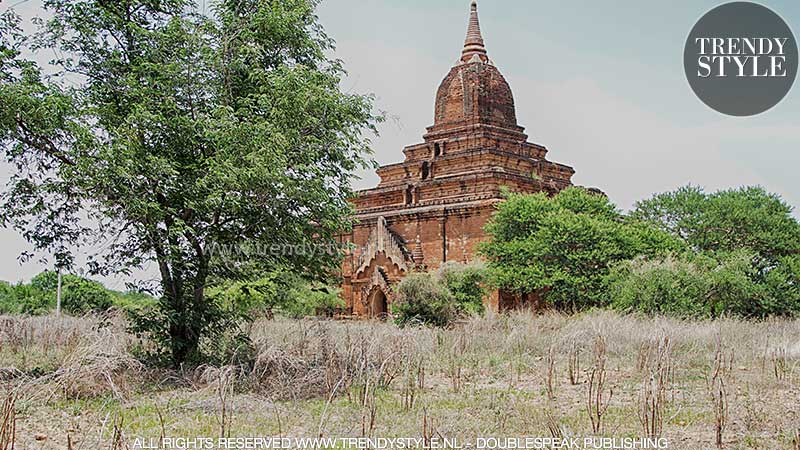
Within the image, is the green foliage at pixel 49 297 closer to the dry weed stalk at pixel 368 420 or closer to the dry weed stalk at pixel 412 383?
the dry weed stalk at pixel 412 383

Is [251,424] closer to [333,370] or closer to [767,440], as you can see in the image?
[333,370]

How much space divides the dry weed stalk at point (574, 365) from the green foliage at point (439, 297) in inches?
287

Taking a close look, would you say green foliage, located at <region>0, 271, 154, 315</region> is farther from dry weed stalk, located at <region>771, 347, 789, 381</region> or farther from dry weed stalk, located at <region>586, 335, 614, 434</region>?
dry weed stalk, located at <region>771, 347, 789, 381</region>

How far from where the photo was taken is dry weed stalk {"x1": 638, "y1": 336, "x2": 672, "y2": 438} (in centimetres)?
641

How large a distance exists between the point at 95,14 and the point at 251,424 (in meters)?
5.66

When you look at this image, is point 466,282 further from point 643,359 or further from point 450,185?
point 643,359

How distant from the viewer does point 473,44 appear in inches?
1116

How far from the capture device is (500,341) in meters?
12.8

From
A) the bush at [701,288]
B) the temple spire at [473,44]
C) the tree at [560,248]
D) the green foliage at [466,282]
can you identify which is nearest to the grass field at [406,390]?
the bush at [701,288]

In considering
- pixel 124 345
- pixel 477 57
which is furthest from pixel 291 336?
pixel 477 57

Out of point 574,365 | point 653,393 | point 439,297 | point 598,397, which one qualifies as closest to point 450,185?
point 439,297

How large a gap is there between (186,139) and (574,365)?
19.3ft

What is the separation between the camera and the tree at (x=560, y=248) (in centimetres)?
1939

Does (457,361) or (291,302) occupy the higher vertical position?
(291,302)
